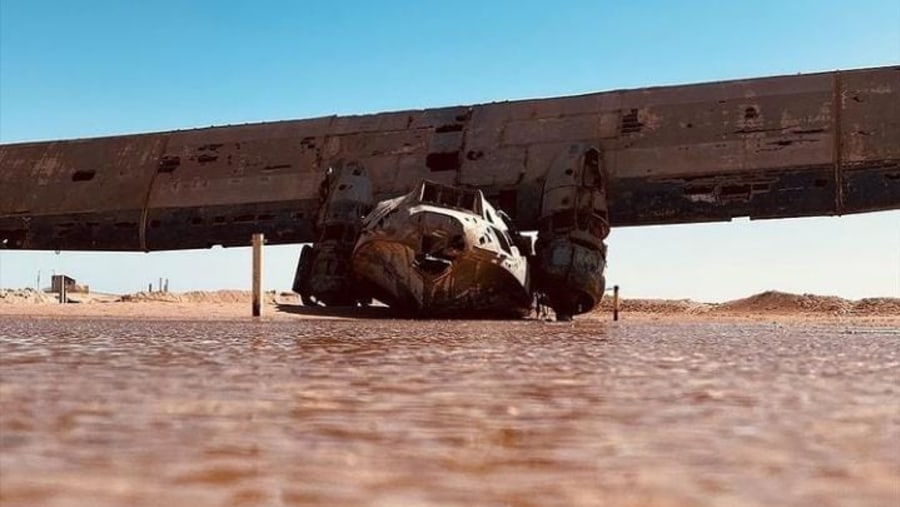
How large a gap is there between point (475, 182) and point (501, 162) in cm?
92

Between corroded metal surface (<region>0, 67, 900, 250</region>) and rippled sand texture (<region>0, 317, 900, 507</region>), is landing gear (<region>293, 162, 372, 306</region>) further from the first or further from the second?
rippled sand texture (<region>0, 317, 900, 507</region>)

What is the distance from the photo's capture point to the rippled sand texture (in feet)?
3.02

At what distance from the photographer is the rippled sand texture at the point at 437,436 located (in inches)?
36.3

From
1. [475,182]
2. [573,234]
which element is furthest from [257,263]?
[475,182]

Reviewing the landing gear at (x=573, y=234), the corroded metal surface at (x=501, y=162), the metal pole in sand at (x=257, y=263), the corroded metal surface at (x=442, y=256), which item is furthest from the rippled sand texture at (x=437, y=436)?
the corroded metal surface at (x=501, y=162)

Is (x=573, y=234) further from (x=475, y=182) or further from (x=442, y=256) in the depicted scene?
(x=475, y=182)

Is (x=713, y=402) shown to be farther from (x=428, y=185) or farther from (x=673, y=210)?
(x=673, y=210)

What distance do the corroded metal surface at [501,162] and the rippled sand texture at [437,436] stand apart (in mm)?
18824

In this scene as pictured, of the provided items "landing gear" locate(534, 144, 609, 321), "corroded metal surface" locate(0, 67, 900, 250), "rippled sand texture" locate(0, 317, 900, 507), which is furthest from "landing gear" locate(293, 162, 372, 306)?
"rippled sand texture" locate(0, 317, 900, 507)

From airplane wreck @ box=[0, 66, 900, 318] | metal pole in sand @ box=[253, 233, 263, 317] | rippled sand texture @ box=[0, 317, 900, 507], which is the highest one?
airplane wreck @ box=[0, 66, 900, 318]

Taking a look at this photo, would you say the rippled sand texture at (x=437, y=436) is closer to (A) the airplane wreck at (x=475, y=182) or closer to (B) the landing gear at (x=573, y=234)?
(A) the airplane wreck at (x=475, y=182)

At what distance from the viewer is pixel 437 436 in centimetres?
128

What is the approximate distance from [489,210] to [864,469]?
49.4 feet

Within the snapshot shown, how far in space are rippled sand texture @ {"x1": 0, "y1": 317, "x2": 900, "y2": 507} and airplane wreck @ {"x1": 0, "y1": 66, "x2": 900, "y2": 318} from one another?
1254 cm
